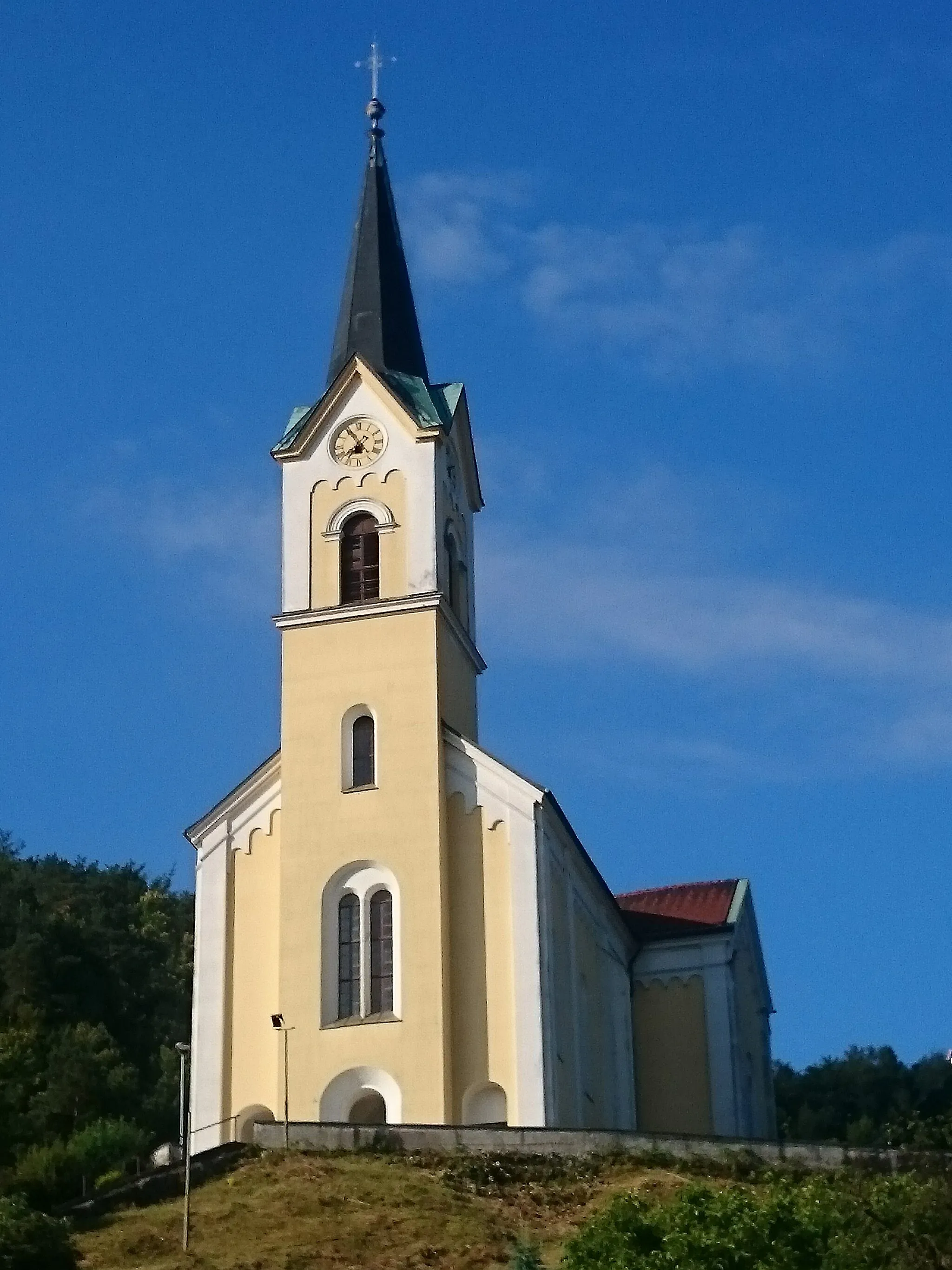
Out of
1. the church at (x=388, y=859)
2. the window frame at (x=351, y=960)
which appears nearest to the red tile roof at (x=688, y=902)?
the church at (x=388, y=859)

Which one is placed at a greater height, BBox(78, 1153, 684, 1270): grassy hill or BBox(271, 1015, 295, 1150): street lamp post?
BBox(271, 1015, 295, 1150): street lamp post

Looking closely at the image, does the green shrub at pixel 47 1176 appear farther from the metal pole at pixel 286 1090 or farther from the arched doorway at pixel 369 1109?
the arched doorway at pixel 369 1109

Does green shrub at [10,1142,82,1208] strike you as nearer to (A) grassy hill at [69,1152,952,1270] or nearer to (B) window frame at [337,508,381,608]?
(A) grassy hill at [69,1152,952,1270]

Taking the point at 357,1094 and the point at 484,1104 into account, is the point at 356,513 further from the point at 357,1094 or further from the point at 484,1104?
the point at 484,1104

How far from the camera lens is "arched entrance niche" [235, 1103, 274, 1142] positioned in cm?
4212

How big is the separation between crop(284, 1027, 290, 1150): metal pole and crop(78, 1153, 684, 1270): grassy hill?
0.70 metres

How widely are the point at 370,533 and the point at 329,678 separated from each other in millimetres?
3862

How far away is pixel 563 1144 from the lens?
36875mm

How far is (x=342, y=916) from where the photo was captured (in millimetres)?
43281

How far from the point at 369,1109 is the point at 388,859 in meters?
5.47

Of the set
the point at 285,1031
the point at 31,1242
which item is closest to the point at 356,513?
the point at 285,1031

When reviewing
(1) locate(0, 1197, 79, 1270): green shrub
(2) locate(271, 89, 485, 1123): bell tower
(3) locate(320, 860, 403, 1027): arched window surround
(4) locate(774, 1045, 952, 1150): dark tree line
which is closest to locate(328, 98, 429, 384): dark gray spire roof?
(2) locate(271, 89, 485, 1123): bell tower

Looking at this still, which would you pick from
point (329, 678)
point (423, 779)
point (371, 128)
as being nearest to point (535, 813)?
point (423, 779)

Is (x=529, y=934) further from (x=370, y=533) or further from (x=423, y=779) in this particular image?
(x=370, y=533)
